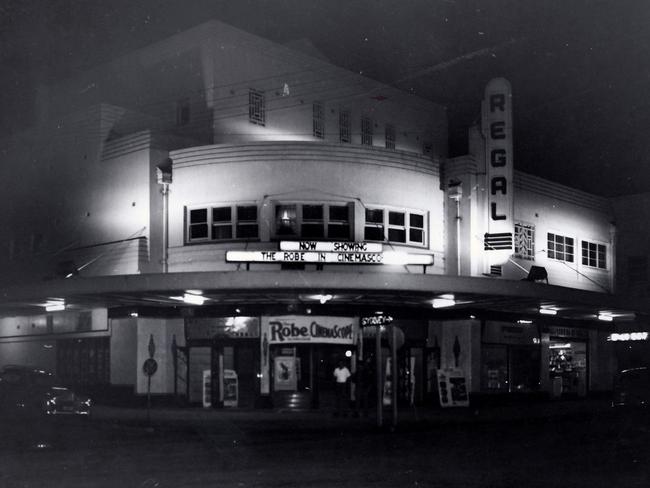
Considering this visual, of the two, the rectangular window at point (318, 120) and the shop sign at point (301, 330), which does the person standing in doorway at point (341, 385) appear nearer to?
the shop sign at point (301, 330)

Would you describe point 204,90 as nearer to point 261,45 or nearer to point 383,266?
point 261,45

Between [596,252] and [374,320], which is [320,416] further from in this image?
[596,252]

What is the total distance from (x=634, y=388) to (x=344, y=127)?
16.0m

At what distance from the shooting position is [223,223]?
92.5 ft

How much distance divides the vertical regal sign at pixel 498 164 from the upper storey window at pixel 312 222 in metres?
5.49

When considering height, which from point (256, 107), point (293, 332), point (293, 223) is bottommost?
point (293, 332)

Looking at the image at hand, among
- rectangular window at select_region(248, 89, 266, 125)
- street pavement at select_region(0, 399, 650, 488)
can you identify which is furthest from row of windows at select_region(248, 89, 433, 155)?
street pavement at select_region(0, 399, 650, 488)

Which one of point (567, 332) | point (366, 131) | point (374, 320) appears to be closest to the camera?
point (374, 320)

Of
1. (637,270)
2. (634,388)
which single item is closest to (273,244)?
(634,388)

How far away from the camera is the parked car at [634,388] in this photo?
1091 inches

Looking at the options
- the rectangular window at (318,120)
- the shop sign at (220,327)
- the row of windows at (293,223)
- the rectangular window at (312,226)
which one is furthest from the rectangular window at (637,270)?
the shop sign at (220,327)

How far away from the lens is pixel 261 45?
107 feet

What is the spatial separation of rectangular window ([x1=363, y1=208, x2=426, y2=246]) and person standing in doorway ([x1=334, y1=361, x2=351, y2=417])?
4.51m

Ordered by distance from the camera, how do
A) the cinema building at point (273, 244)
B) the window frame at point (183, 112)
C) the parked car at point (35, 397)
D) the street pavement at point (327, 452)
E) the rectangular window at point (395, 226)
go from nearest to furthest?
the street pavement at point (327, 452)
the parked car at point (35, 397)
the cinema building at point (273, 244)
the rectangular window at point (395, 226)
the window frame at point (183, 112)
